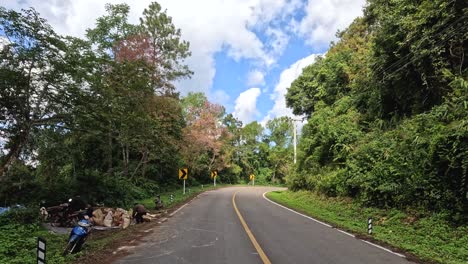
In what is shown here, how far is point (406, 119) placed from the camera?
65.1 feet

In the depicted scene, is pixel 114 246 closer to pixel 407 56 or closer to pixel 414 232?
pixel 414 232

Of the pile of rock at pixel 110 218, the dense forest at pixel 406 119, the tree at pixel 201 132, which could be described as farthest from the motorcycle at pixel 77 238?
the tree at pixel 201 132

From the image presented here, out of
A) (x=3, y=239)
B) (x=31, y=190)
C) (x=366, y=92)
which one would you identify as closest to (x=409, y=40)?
(x=366, y=92)

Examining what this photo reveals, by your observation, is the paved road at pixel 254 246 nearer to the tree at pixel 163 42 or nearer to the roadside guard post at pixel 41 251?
the roadside guard post at pixel 41 251

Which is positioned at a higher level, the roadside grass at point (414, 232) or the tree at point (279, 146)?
the tree at point (279, 146)

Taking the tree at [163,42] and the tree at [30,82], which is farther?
the tree at [163,42]

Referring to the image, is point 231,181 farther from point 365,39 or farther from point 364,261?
point 364,261

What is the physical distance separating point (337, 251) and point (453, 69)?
11.9m

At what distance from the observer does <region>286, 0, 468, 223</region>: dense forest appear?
42.9 ft

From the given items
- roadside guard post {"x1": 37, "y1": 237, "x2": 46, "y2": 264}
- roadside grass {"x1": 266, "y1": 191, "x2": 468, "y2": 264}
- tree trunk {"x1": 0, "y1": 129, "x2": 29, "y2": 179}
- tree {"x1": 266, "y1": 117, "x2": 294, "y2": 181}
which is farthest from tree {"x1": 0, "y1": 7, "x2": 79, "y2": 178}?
tree {"x1": 266, "y1": 117, "x2": 294, "y2": 181}

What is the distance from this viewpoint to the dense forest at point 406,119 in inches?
515

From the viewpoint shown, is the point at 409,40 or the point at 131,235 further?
the point at 409,40

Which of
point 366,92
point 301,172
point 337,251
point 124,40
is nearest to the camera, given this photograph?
point 337,251

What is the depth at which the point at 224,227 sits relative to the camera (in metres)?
14.0
